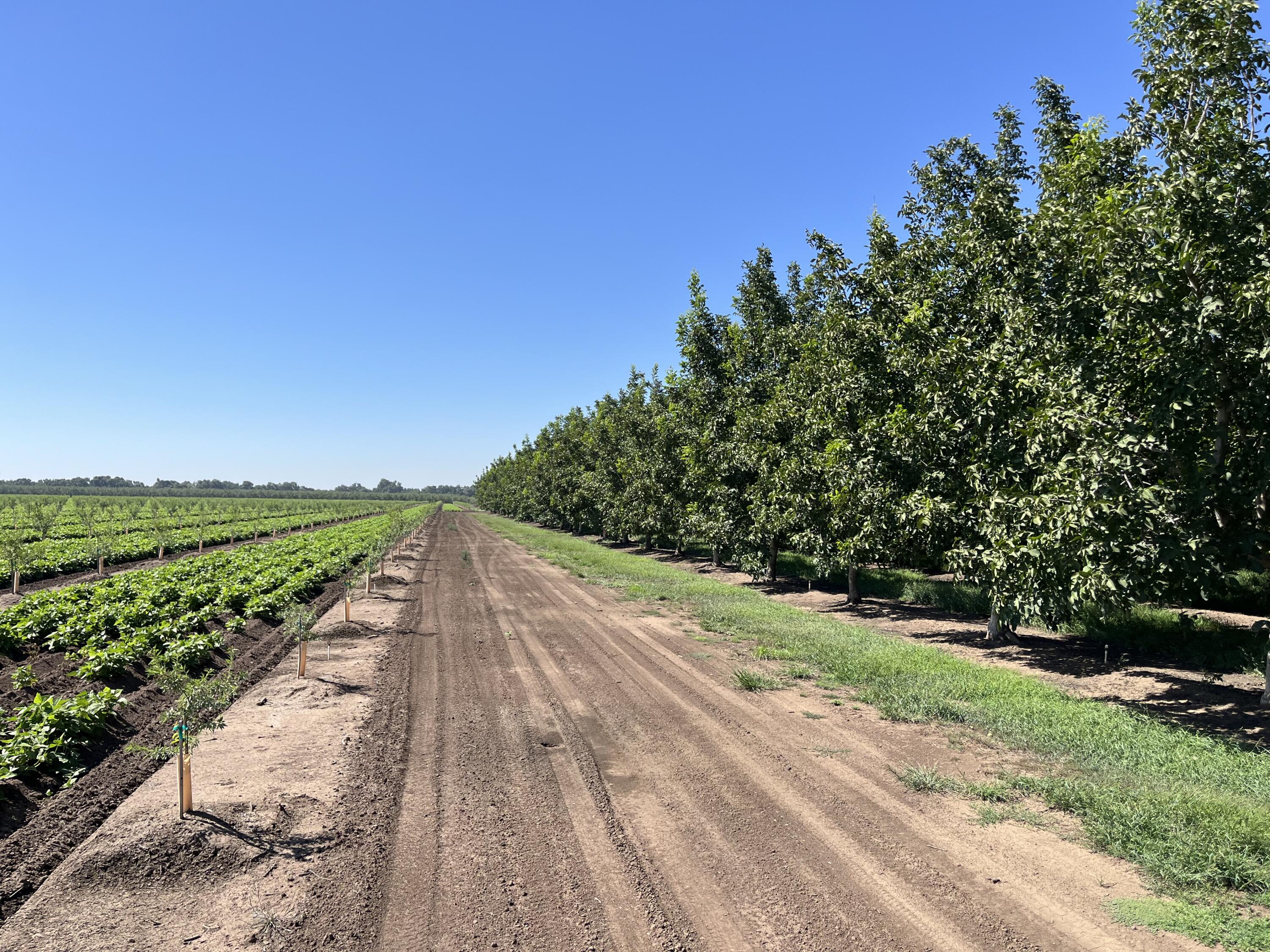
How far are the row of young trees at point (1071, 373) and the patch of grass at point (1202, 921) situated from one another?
16.3ft

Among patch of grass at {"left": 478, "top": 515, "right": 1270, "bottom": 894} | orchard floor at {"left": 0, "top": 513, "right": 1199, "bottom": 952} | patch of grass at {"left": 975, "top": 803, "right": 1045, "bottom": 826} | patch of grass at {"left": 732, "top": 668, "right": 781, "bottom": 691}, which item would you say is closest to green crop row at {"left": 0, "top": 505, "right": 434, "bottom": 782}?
orchard floor at {"left": 0, "top": 513, "right": 1199, "bottom": 952}

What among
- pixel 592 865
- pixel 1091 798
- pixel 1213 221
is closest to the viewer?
pixel 592 865

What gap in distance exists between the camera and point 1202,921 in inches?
193

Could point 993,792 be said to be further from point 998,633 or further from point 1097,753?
point 998,633

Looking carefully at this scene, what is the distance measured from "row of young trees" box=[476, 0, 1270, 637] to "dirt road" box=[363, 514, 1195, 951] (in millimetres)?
4328

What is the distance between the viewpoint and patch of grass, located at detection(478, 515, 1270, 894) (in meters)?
5.86

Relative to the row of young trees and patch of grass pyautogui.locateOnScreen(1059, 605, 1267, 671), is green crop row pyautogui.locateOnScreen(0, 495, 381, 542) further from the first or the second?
patch of grass pyautogui.locateOnScreen(1059, 605, 1267, 671)

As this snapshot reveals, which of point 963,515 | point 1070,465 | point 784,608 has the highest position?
point 1070,465

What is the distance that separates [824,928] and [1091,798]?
4012 mm

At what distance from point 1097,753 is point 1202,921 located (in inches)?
149

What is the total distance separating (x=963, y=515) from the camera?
14.4 m

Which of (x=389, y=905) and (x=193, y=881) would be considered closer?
(x=389, y=905)

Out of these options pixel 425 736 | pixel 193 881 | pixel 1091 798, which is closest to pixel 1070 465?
pixel 1091 798

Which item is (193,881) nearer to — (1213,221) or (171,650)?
(171,650)
